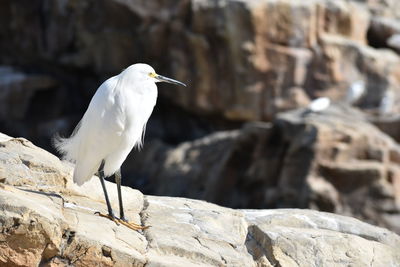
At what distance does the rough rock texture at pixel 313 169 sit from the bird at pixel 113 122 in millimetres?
8433

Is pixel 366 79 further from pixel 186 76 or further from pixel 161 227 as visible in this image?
pixel 161 227

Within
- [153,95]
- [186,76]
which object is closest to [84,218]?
[153,95]

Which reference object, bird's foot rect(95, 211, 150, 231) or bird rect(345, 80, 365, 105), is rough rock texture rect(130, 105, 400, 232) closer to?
bird rect(345, 80, 365, 105)

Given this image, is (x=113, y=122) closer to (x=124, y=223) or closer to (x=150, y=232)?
(x=124, y=223)

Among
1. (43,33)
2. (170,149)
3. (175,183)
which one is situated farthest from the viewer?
(43,33)

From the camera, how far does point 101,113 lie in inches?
237

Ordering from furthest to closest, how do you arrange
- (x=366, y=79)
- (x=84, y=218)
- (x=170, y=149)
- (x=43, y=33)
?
(x=43, y=33), (x=366, y=79), (x=170, y=149), (x=84, y=218)

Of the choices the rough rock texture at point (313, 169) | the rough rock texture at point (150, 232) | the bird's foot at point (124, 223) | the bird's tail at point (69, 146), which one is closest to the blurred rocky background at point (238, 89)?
the rough rock texture at point (313, 169)

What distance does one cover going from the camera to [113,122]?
6.04 m

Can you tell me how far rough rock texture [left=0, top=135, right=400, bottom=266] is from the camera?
514 cm

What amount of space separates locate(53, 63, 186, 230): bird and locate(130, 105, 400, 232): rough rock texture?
8433mm

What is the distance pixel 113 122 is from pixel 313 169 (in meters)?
8.90

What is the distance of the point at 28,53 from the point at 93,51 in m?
2.72

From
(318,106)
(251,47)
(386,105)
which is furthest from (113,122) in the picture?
(251,47)
